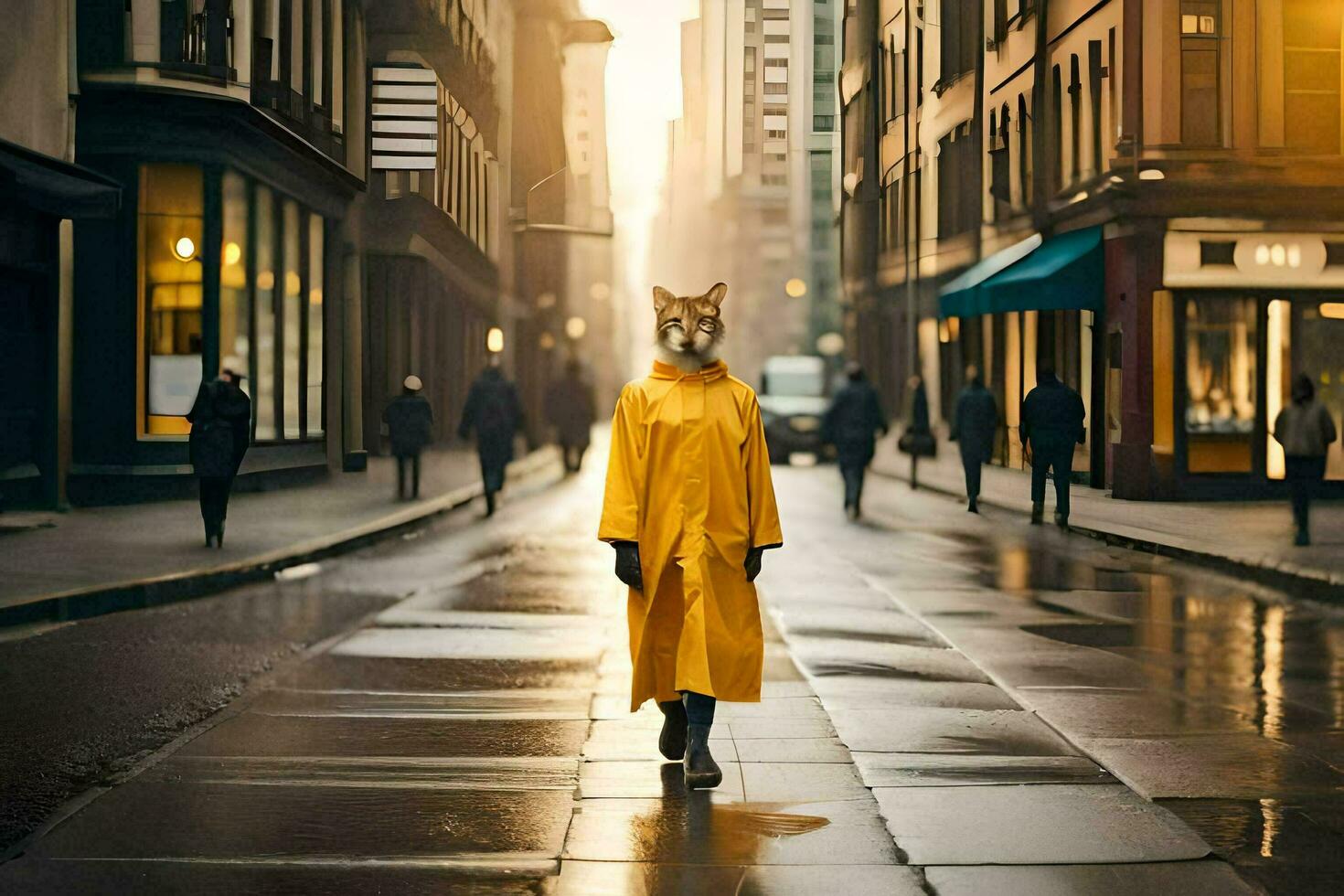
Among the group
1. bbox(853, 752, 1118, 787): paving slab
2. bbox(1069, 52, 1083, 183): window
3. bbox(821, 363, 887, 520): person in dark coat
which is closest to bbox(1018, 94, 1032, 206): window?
bbox(1069, 52, 1083, 183): window

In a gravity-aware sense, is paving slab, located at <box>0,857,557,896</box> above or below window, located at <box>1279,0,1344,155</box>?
below

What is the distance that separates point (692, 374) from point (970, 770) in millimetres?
1882

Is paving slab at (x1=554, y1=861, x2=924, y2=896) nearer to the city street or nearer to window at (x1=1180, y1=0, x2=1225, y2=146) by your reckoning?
the city street

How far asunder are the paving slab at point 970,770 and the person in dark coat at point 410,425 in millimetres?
5284

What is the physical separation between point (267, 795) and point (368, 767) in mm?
574

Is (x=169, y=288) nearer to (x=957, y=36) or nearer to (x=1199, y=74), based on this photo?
(x=957, y=36)

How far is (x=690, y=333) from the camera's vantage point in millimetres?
5883

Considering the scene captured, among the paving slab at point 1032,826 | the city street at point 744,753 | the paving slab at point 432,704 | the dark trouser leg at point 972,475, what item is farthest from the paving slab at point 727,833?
the dark trouser leg at point 972,475

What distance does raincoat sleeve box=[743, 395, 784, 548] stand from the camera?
5.98 meters

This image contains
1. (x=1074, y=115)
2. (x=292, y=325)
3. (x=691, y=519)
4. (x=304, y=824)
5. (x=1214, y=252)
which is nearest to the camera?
(x=304, y=824)

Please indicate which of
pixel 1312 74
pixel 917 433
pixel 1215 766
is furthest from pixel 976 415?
pixel 917 433

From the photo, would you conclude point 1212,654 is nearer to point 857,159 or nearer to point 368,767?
point 368,767

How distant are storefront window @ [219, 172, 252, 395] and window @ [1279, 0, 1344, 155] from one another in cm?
1123

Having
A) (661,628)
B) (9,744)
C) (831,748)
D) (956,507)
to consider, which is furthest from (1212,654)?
(956,507)
